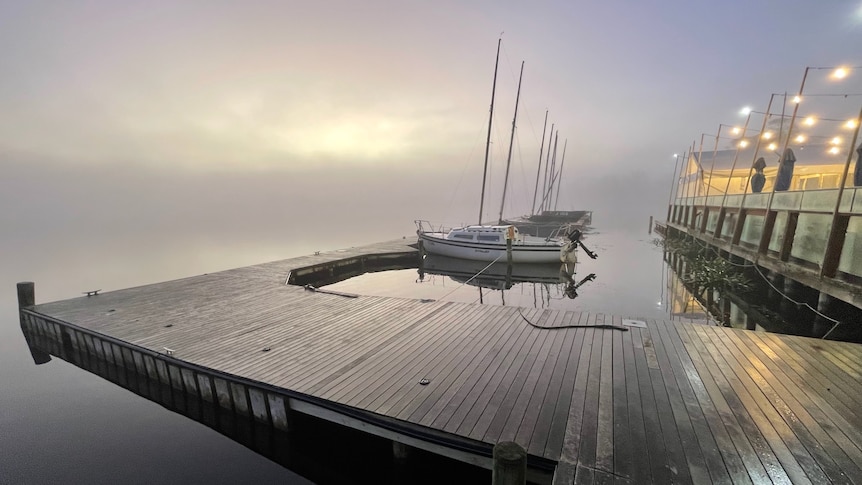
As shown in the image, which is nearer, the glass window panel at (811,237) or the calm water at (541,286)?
the glass window panel at (811,237)

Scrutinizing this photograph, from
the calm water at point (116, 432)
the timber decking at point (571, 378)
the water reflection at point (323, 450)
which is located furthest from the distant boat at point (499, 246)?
the water reflection at point (323, 450)

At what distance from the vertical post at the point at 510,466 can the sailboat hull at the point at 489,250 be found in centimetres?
2041

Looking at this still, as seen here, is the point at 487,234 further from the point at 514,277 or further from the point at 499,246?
the point at 514,277

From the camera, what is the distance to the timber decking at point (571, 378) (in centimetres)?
369

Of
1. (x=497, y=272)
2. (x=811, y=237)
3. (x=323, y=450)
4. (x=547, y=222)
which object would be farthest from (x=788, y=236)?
(x=547, y=222)

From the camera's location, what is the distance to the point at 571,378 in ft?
18.1

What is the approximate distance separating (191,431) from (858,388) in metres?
11.5

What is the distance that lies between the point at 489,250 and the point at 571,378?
1831 centimetres

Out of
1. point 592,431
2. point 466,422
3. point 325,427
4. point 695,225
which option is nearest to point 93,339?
point 325,427

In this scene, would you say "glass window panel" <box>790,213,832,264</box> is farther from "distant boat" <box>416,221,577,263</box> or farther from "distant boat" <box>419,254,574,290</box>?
"distant boat" <box>416,221,577,263</box>

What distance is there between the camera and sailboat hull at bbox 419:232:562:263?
22.3m

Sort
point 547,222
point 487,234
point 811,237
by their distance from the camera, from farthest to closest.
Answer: point 547,222 → point 487,234 → point 811,237

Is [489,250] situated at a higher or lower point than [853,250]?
lower

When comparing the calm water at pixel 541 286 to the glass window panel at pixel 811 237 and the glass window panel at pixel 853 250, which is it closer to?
the glass window panel at pixel 811 237
